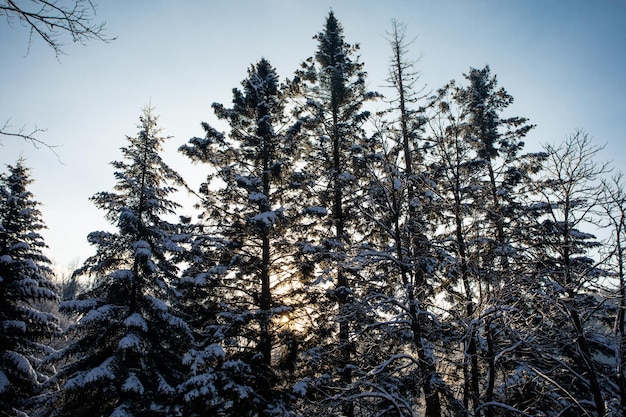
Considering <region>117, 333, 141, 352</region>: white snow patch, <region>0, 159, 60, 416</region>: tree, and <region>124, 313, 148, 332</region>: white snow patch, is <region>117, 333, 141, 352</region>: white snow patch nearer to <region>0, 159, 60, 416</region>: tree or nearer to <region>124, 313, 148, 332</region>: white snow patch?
<region>124, 313, 148, 332</region>: white snow patch

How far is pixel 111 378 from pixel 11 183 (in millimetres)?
10362

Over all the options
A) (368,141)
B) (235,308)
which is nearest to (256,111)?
(368,141)

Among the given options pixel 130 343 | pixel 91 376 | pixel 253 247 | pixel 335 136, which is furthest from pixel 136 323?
pixel 335 136

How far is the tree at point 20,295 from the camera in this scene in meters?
11.7

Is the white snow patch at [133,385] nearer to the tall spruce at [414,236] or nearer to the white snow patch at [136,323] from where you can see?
the white snow patch at [136,323]

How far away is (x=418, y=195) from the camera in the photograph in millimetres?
11789

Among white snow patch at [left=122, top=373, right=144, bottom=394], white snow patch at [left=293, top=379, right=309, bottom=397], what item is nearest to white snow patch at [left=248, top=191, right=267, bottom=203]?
white snow patch at [left=293, top=379, right=309, bottom=397]

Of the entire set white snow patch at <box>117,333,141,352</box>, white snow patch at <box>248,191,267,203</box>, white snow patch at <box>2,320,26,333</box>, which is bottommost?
white snow patch at <box>117,333,141,352</box>

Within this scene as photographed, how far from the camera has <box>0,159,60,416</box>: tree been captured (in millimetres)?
11695

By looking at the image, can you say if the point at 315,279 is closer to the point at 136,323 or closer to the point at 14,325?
the point at 136,323

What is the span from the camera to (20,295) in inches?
493

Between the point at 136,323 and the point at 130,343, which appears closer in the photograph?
the point at 130,343

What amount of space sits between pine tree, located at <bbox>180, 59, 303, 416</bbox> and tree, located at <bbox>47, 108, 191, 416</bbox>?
131cm

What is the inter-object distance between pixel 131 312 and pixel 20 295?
533 cm
